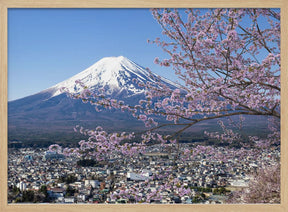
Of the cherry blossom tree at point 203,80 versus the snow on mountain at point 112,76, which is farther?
the snow on mountain at point 112,76

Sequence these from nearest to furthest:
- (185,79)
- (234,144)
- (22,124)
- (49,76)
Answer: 1. (185,79)
2. (234,144)
3. (49,76)
4. (22,124)

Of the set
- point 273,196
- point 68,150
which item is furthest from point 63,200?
point 273,196

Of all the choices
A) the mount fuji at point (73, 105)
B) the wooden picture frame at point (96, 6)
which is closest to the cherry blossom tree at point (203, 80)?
the wooden picture frame at point (96, 6)

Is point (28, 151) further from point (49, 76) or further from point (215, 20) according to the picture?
point (215, 20)

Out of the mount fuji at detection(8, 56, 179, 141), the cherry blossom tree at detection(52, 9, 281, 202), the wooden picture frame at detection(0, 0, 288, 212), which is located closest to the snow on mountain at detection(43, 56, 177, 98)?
the mount fuji at detection(8, 56, 179, 141)

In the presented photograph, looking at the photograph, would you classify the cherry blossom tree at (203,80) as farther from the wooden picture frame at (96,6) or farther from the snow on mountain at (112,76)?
the snow on mountain at (112,76)

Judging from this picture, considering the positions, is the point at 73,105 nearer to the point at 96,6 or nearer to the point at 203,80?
the point at 96,6
